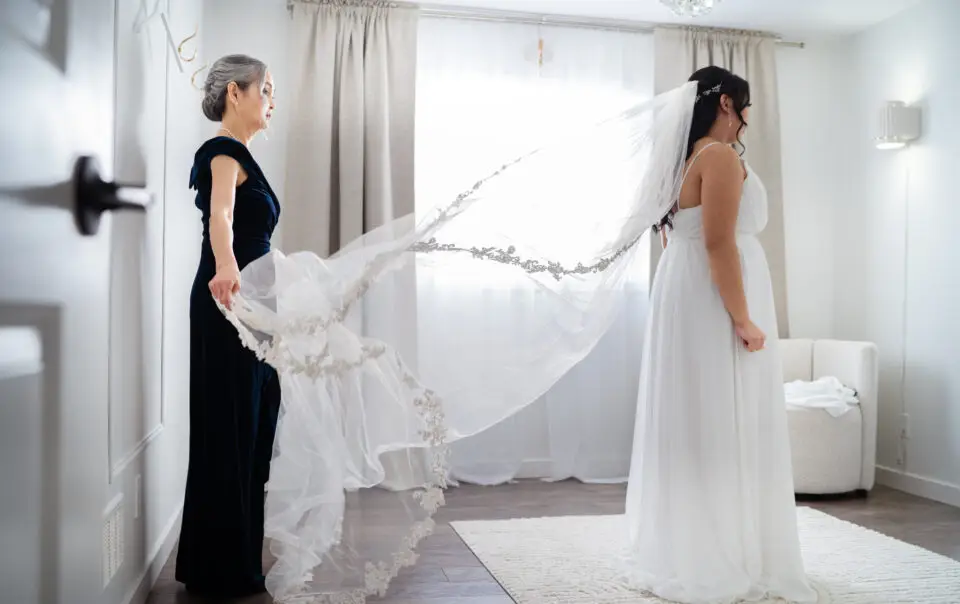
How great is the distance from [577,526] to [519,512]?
39 centimetres

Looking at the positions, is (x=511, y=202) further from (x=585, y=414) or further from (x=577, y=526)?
(x=585, y=414)

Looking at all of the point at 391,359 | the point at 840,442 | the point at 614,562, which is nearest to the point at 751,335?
the point at 614,562

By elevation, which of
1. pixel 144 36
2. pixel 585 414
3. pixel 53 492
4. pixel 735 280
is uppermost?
pixel 144 36

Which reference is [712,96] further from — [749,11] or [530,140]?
[749,11]

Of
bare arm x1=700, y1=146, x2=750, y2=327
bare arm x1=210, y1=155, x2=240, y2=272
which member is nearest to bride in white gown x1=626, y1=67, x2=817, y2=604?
bare arm x1=700, y1=146, x2=750, y2=327

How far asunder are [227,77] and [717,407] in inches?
72.3

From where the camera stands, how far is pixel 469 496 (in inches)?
163

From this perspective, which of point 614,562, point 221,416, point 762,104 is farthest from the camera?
point 762,104

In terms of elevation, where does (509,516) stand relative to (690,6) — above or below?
below

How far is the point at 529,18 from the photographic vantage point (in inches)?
185

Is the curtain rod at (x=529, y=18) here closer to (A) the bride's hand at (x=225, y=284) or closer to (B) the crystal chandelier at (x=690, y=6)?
(B) the crystal chandelier at (x=690, y=6)

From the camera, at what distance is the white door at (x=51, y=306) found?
120 centimetres

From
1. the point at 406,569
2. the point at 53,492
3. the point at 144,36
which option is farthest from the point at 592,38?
the point at 53,492

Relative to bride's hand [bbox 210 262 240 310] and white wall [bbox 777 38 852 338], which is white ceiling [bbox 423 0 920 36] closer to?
white wall [bbox 777 38 852 338]
